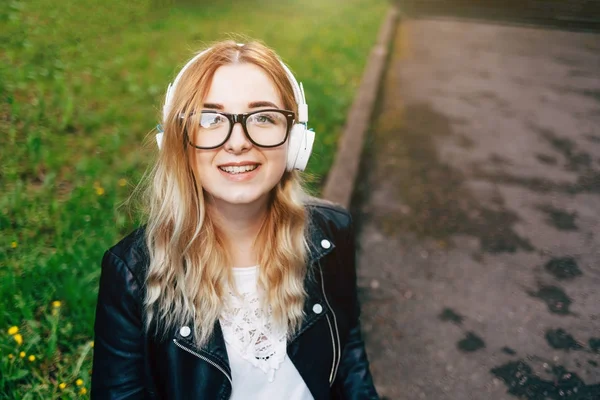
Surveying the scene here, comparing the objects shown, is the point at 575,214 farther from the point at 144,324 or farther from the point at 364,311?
the point at 144,324

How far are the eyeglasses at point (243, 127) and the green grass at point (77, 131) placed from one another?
2.57ft

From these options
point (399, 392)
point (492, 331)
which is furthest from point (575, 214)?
point (399, 392)

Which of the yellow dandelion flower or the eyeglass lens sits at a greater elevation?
the eyeglass lens

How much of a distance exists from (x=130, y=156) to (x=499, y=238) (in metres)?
2.89

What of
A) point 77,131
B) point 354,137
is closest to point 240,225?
point 77,131

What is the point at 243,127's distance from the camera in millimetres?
1450

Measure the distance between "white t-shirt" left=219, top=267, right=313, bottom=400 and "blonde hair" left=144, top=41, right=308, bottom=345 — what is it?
0.13 ft

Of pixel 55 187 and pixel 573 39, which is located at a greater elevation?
pixel 573 39

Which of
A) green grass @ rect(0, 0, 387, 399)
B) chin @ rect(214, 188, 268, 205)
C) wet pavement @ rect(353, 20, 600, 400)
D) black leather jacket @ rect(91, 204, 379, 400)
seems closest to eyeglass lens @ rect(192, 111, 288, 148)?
chin @ rect(214, 188, 268, 205)

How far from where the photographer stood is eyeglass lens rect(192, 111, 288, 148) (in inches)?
57.3

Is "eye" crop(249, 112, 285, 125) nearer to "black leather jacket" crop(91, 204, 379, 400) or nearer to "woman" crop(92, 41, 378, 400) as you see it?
"woman" crop(92, 41, 378, 400)

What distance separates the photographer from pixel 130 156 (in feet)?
12.3

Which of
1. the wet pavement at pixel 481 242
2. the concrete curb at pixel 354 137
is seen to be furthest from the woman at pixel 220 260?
the concrete curb at pixel 354 137

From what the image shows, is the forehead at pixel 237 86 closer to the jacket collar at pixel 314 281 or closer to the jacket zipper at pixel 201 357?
the jacket collar at pixel 314 281
